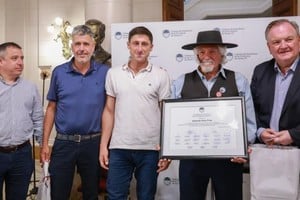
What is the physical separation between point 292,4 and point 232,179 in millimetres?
3342

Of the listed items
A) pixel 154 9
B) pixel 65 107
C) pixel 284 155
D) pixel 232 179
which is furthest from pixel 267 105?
pixel 154 9

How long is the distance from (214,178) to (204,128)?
312 mm

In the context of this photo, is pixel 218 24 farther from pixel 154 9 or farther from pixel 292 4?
pixel 154 9

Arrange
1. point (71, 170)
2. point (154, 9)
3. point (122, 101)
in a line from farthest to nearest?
point (154, 9) → point (71, 170) → point (122, 101)

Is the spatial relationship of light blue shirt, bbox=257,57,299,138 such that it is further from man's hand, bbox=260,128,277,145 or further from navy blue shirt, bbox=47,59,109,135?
navy blue shirt, bbox=47,59,109,135

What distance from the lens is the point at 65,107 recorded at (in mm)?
2617

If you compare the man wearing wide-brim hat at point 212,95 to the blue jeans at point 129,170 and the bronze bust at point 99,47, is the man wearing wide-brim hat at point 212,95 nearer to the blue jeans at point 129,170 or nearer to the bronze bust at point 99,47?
the blue jeans at point 129,170

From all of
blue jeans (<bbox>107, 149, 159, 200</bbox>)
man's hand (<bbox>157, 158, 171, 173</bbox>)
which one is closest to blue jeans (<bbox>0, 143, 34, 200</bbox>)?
blue jeans (<bbox>107, 149, 159, 200</bbox>)

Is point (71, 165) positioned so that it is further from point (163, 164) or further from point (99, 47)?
point (99, 47)

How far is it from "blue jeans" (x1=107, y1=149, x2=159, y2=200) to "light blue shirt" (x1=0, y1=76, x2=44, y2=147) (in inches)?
25.7

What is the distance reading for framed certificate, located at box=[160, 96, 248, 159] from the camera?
2.13m

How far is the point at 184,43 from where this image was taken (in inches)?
144

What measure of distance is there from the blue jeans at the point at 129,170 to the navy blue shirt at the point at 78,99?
28 centimetres

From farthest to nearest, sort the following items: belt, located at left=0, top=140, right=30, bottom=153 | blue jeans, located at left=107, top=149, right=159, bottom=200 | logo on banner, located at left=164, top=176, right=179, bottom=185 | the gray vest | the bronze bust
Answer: the bronze bust, logo on banner, located at left=164, top=176, right=179, bottom=185, belt, located at left=0, top=140, right=30, bottom=153, blue jeans, located at left=107, top=149, right=159, bottom=200, the gray vest
